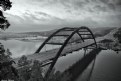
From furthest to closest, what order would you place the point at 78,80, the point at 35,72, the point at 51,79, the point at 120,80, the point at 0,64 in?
1. the point at 78,80
2. the point at 120,80
3. the point at 51,79
4. the point at 35,72
5. the point at 0,64

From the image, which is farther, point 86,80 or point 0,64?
point 86,80

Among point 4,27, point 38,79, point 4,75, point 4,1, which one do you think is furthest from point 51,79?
point 4,1

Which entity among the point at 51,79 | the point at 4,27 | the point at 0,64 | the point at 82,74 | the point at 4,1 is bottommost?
the point at 82,74

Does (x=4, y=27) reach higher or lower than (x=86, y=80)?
higher

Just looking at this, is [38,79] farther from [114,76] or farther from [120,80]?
[114,76]

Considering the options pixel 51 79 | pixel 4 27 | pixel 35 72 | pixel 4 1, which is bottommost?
pixel 51 79

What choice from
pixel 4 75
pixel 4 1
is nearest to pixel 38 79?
pixel 4 75

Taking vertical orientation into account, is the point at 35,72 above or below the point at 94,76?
above

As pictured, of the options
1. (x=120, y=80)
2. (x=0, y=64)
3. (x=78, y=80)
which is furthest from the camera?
(x=78, y=80)

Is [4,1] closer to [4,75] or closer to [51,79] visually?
[4,75]
